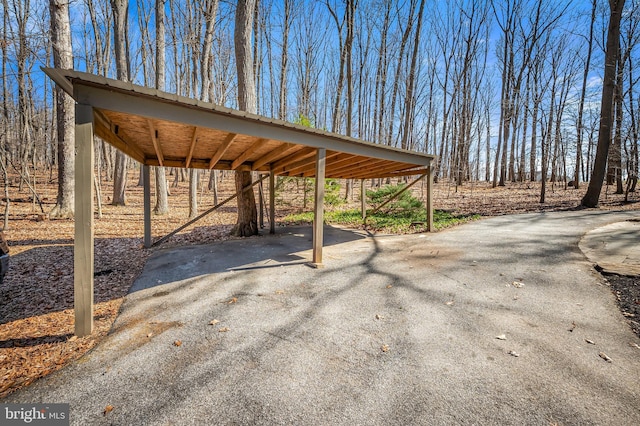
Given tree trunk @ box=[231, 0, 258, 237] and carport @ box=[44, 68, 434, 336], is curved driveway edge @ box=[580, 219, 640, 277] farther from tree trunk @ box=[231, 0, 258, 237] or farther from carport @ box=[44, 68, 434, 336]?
tree trunk @ box=[231, 0, 258, 237]

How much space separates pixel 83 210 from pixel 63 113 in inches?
308

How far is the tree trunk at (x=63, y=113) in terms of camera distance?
711cm

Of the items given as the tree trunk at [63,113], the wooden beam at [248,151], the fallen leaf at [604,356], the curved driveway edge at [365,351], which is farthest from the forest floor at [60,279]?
the wooden beam at [248,151]

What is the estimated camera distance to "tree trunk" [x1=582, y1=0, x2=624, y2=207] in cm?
891

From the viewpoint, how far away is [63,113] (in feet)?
24.7

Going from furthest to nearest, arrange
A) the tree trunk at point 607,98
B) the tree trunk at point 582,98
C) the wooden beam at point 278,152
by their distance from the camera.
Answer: the tree trunk at point 582,98, the tree trunk at point 607,98, the wooden beam at point 278,152

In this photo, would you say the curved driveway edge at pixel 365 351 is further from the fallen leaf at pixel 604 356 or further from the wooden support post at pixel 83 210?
the wooden support post at pixel 83 210

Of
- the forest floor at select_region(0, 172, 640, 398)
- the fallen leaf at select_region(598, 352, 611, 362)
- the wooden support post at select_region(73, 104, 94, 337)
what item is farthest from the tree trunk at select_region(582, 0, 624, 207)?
the wooden support post at select_region(73, 104, 94, 337)

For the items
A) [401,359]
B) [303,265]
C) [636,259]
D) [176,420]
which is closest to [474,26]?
[636,259]

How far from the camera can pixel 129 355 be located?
2.29 meters

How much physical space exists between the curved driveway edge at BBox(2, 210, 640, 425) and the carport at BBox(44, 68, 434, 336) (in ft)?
2.96

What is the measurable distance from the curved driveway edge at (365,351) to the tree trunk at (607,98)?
25.0 feet

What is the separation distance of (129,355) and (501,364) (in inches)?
126

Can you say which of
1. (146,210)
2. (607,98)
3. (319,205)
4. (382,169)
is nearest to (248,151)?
(319,205)
